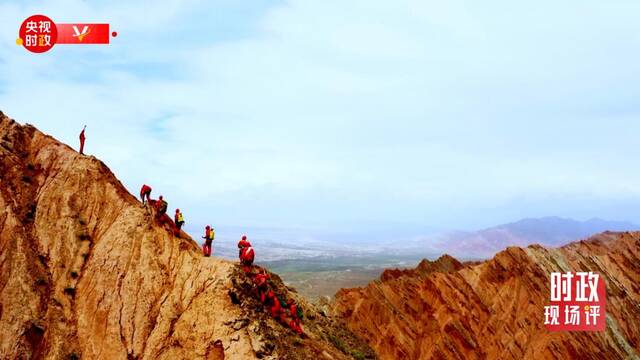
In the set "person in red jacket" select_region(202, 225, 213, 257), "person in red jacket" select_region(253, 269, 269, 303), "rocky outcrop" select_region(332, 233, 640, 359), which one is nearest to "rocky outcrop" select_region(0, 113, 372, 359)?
"person in red jacket" select_region(202, 225, 213, 257)

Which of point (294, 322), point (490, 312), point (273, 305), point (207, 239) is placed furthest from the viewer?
point (490, 312)

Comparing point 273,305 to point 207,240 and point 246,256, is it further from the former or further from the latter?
point 207,240

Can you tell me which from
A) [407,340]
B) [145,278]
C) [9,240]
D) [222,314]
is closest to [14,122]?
[9,240]

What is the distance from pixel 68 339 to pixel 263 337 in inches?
404

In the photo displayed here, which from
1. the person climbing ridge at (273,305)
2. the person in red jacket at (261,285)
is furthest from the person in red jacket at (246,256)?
the person climbing ridge at (273,305)

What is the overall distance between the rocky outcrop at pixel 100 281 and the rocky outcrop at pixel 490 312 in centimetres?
2902

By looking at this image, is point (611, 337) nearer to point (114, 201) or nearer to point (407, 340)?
point (407, 340)

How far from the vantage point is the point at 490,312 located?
6109 cm

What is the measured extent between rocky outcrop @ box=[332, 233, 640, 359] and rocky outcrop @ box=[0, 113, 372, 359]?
29021 mm

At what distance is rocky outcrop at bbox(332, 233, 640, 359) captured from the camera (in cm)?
5744

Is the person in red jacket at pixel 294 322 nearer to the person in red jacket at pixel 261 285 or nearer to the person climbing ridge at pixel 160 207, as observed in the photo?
the person in red jacket at pixel 261 285

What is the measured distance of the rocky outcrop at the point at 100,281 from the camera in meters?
26.6

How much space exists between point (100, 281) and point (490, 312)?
4558cm

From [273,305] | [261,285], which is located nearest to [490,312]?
[273,305]
